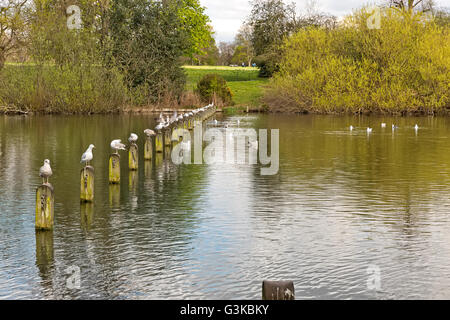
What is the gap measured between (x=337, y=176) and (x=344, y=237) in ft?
26.2

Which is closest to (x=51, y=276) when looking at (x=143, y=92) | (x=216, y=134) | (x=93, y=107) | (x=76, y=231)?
(x=76, y=231)

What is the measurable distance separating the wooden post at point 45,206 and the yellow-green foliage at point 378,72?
45.6m

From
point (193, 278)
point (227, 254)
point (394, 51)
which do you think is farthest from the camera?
point (394, 51)

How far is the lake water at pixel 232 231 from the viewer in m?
9.91

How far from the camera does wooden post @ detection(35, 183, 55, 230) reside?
40.5ft

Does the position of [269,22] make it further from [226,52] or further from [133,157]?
[226,52]

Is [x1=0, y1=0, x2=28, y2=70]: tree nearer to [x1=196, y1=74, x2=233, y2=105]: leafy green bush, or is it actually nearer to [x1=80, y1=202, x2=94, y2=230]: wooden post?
[x1=196, y1=74, x2=233, y2=105]: leafy green bush

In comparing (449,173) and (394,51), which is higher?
(394,51)

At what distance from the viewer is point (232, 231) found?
515 inches

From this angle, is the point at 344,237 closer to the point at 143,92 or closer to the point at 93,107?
the point at 93,107

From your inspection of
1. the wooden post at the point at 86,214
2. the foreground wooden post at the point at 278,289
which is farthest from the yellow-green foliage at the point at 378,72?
the foreground wooden post at the point at 278,289

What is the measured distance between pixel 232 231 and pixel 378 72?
4633cm

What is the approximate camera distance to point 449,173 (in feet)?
69.7
